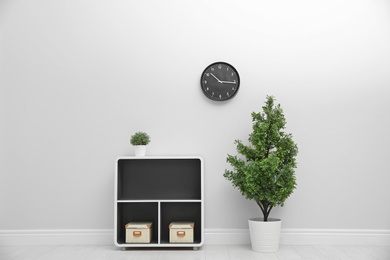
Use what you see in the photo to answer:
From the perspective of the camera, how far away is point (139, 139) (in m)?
4.21

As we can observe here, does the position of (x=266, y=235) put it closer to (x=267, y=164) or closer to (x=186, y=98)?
(x=267, y=164)

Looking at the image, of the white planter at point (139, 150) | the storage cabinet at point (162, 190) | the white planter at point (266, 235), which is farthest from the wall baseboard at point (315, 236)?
the white planter at point (139, 150)

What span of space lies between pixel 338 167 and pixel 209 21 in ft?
5.49

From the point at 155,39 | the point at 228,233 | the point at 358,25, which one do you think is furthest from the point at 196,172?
the point at 358,25

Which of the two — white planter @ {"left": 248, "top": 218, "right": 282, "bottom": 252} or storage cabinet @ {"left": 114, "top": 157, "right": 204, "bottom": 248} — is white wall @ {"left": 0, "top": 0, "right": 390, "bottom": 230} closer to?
storage cabinet @ {"left": 114, "top": 157, "right": 204, "bottom": 248}

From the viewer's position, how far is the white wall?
4410mm

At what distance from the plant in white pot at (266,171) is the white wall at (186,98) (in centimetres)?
29

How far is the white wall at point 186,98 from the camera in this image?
4.41 metres

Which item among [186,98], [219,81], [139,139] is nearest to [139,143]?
[139,139]

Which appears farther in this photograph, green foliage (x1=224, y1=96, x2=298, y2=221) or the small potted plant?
the small potted plant

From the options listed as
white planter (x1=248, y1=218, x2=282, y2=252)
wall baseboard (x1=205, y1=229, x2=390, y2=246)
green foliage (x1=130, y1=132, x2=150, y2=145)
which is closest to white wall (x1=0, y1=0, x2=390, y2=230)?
wall baseboard (x1=205, y1=229, x2=390, y2=246)

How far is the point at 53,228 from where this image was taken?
4441 millimetres

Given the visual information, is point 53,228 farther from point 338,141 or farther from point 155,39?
point 338,141

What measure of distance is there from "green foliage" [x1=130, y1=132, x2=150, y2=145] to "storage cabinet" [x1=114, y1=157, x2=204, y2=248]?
204 millimetres
